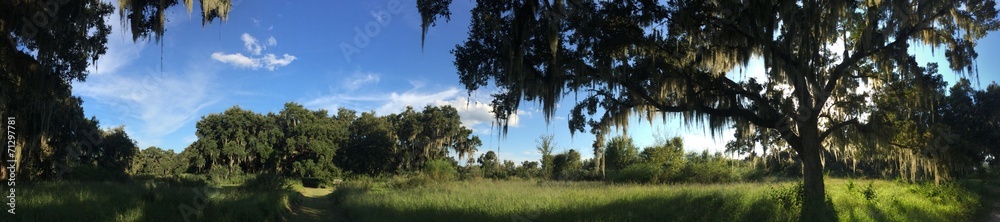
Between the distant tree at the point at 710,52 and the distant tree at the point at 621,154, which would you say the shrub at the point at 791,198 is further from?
the distant tree at the point at 621,154

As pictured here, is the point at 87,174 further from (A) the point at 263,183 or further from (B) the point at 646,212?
(B) the point at 646,212

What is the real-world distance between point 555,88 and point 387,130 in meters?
47.0

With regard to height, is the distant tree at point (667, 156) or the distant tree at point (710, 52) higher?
the distant tree at point (710, 52)

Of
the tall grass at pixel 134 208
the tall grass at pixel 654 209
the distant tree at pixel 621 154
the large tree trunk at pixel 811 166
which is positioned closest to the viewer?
the tall grass at pixel 134 208

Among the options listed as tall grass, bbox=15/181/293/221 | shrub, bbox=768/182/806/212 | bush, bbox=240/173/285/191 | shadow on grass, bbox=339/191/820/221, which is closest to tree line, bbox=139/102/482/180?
bush, bbox=240/173/285/191

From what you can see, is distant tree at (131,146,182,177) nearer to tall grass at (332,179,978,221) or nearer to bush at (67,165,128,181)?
bush at (67,165,128,181)

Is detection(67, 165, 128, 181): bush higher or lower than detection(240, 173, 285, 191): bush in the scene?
higher

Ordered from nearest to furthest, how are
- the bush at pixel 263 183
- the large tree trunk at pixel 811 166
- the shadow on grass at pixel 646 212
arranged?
1. the shadow on grass at pixel 646 212
2. the large tree trunk at pixel 811 166
3. the bush at pixel 263 183

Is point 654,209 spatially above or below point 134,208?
below

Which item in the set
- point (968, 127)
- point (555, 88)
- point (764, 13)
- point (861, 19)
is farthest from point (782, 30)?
point (968, 127)

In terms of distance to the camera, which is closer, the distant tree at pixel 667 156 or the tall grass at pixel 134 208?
the tall grass at pixel 134 208

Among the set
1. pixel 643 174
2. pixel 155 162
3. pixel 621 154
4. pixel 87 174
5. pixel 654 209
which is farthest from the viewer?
pixel 155 162

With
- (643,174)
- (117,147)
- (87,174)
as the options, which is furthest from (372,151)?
(643,174)

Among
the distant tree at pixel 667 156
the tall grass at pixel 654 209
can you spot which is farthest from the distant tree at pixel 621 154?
the tall grass at pixel 654 209
